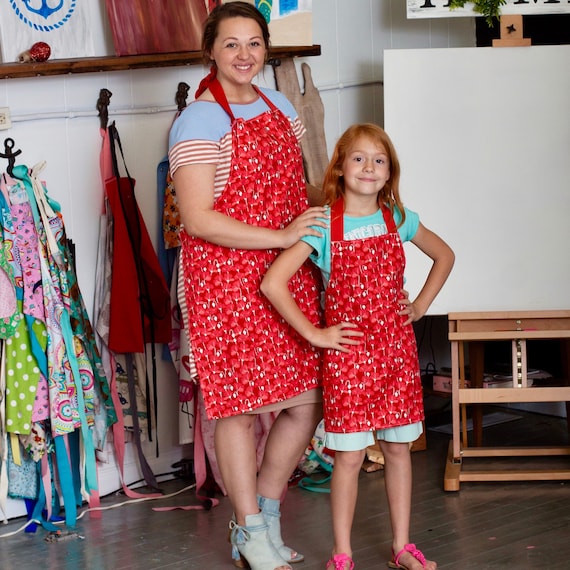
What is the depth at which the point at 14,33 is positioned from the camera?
3.14 m

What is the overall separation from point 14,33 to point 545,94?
5.75 ft

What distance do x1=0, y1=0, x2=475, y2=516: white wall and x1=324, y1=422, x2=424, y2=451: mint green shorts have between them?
3.96 ft

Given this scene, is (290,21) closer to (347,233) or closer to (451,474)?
(347,233)

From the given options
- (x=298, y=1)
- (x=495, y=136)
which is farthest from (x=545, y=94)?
(x=298, y=1)

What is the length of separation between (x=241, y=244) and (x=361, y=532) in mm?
991

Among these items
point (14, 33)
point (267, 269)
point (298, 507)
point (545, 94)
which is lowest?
point (298, 507)

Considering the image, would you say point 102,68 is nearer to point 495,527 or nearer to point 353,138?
point 353,138

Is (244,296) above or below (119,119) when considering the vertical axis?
below

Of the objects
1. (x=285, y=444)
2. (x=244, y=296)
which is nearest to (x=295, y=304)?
(x=244, y=296)

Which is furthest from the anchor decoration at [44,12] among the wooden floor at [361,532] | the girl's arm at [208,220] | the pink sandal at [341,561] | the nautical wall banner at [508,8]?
the pink sandal at [341,561]

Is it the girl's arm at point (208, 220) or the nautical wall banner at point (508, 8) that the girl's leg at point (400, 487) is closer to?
the girl's arm at point (208, 220)

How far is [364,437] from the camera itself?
2.49 meters

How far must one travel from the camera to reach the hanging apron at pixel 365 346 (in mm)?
2461

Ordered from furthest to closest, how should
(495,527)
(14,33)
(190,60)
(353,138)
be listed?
(190,60), (14,33), (495,527), (353,138)
